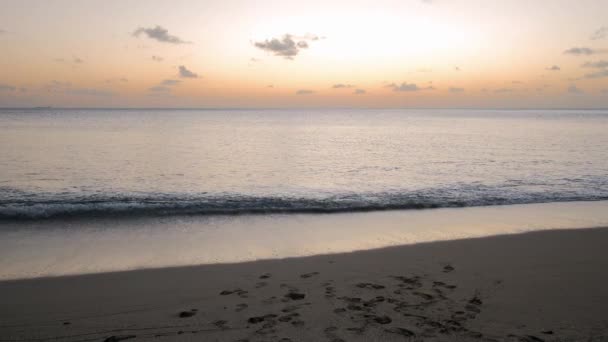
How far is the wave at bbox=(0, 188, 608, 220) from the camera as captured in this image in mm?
12906

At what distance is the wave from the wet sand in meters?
5.59

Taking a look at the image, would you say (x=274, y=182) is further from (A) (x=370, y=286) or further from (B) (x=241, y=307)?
(B) (x=241, y=307)

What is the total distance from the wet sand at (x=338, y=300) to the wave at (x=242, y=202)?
18.4 feet

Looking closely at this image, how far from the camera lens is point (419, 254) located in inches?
327

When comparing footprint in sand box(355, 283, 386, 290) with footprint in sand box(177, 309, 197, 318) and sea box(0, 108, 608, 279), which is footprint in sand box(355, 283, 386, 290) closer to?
sea box(0, 108, 608, 279)

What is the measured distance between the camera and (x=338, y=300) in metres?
5.84

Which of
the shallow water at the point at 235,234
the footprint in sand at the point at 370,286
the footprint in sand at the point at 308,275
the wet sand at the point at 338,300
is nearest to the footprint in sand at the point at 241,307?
the wet sand at the point at 338,300

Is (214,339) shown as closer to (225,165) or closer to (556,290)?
(556,290)

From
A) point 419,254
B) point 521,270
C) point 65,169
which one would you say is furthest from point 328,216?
point 65,169

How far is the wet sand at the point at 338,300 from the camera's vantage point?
491 cm

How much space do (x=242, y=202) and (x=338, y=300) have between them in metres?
9.18

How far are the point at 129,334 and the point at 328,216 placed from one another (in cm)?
842

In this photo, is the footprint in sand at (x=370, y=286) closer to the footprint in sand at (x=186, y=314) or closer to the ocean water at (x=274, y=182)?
the footprint in sand at (x=186, y=314)

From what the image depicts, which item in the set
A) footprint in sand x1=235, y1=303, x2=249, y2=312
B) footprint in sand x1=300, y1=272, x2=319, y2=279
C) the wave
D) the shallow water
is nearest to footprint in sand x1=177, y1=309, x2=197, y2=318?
footprint in sand x1=235, y1=303, x2=249, y2=312
